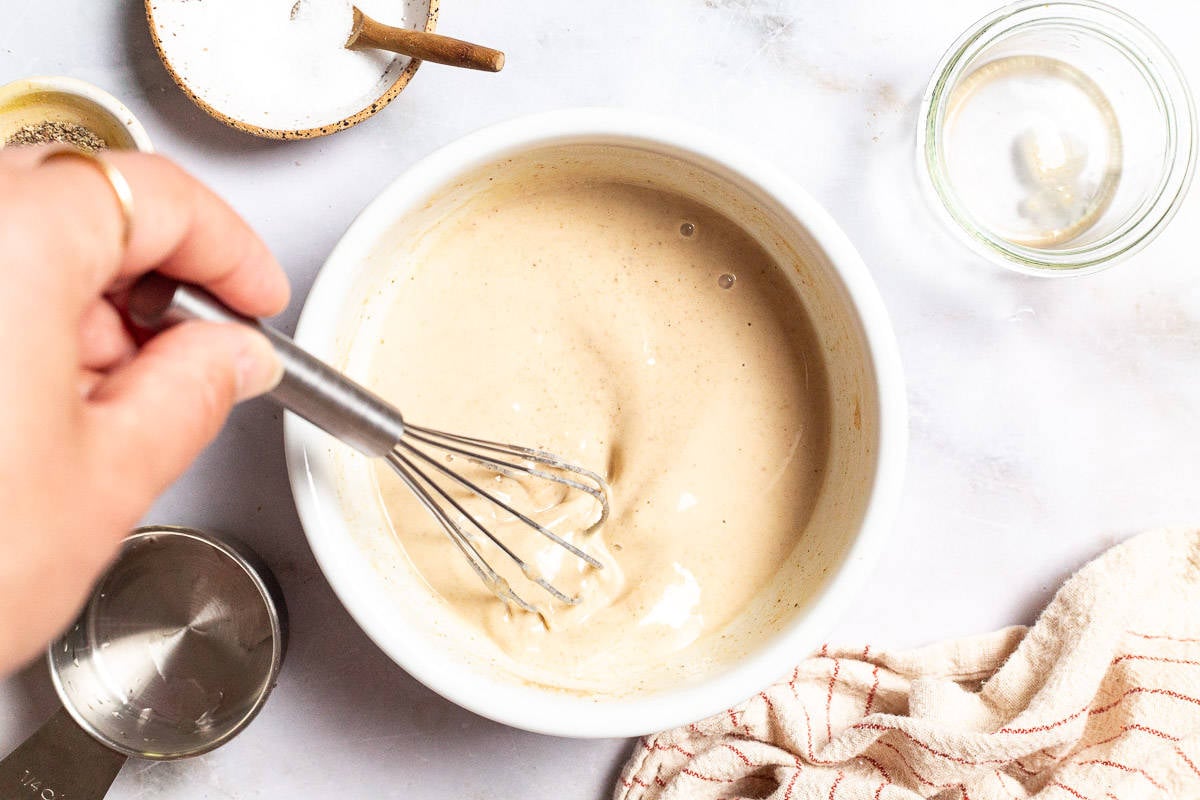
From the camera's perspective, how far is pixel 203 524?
89 cm

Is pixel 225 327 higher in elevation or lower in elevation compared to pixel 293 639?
higher

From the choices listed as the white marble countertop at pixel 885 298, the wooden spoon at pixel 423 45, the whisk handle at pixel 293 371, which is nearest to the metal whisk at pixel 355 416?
the whisk handle at pixel 293 371

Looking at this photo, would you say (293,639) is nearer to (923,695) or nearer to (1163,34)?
(923,695)

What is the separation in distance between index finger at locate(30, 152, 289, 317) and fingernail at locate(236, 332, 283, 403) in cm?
6

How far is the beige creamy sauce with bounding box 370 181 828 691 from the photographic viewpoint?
80 centimetres

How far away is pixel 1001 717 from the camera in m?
0.86

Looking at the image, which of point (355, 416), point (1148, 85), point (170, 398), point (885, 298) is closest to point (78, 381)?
point (170, 398)

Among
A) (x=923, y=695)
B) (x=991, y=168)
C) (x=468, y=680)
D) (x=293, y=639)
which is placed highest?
(x=991, y=168)

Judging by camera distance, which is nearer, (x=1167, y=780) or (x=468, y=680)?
(x=468, y=680)

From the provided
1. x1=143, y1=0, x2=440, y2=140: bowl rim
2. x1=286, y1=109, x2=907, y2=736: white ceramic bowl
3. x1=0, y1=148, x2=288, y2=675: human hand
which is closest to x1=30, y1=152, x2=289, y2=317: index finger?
x1=0, y1=148, x2=288, y2=675: human hand

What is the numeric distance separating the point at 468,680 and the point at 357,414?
0.79 ft

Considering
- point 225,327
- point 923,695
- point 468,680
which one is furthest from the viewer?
point 923,695

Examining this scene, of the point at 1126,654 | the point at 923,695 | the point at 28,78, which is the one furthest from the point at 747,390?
the point at 28,78

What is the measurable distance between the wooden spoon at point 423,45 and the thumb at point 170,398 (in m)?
0.36
